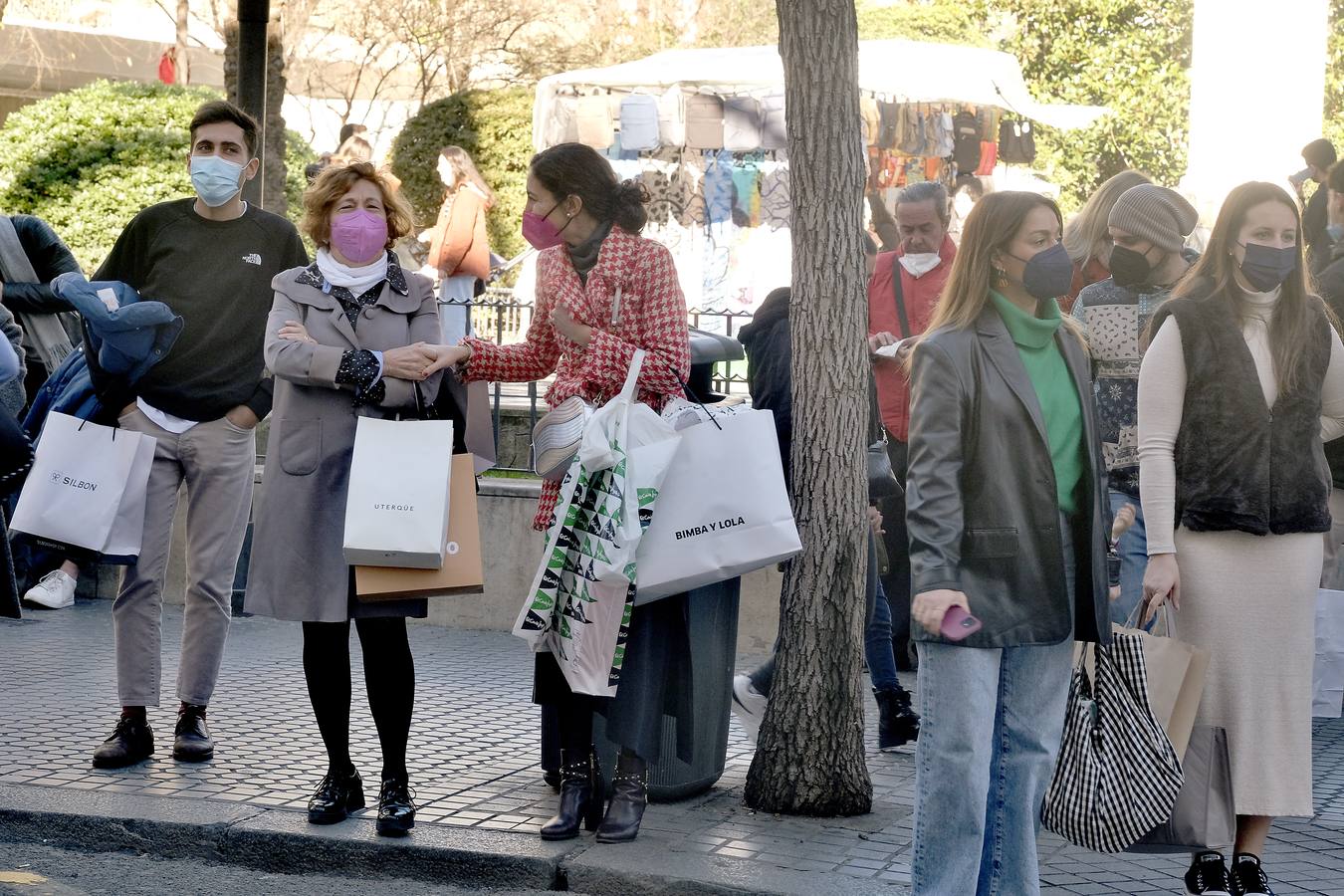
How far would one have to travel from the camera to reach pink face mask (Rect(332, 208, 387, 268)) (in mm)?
5176

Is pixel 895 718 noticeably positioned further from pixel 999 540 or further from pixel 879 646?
pixel 999 540

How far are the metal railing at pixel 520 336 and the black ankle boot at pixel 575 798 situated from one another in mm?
3363

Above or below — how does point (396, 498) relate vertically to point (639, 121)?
below

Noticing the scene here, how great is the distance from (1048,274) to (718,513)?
127cm

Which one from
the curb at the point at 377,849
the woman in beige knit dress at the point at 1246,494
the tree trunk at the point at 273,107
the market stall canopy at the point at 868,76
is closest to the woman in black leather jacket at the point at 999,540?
the woman in beige knit dress at the point at 1246,494

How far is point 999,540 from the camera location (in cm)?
391

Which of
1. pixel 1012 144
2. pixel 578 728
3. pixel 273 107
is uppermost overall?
pixel 1012 144

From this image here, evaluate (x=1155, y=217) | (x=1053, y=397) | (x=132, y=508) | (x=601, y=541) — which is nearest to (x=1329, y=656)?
(x=1155, y=217)

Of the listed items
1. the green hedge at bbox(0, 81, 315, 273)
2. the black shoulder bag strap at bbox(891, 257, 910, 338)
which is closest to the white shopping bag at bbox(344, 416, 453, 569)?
the black shoulder bag strap at bbox(891, 257, 910, 338)

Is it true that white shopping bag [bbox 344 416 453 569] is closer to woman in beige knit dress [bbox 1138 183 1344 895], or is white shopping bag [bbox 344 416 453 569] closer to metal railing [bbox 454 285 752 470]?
woman in beige knit dress [bbox 1138 183 1344 895]

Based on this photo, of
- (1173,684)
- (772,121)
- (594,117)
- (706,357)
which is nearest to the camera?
(1173,684)

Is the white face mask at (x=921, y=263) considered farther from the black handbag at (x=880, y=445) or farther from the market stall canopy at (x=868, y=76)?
the market stall canopy at (x=868, y=76)

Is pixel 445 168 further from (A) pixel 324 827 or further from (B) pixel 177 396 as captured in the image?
(A) pixel 324 827

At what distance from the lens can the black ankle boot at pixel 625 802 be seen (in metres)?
5.03
